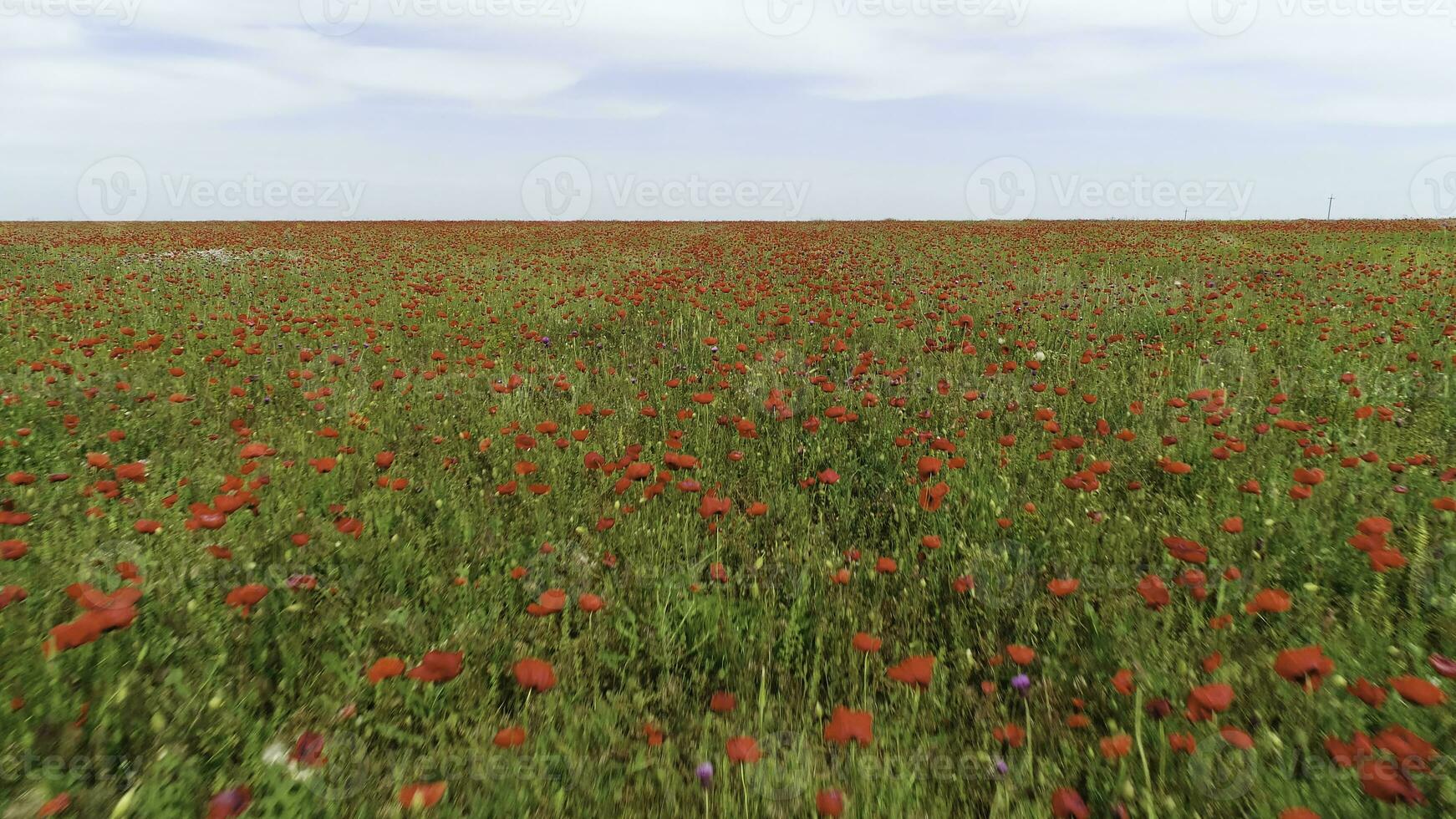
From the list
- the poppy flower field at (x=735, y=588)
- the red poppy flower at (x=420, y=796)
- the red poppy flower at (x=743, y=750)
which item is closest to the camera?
the red poppy flower at (x=420, y=796)

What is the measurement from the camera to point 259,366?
604 centimetres

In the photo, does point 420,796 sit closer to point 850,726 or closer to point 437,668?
point 437,668

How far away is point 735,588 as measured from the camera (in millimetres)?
2979

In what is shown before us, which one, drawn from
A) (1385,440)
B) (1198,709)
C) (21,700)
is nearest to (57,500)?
(21,700)

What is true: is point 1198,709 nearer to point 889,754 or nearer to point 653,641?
point 889,754

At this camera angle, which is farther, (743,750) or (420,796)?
(743,750)

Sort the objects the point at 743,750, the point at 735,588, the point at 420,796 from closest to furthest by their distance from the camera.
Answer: the point at 420,796, the point at 743,750, the point at 735,588

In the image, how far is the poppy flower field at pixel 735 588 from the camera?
1.80 metres

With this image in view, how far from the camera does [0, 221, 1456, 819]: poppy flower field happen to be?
1804mm

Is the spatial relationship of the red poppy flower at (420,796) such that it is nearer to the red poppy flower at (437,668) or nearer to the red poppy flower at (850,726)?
the red poppy flower at (437,668)

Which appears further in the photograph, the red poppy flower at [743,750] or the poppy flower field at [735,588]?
the poppy flower field at [735,588]

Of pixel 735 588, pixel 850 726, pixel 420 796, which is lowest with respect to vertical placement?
pixel 735 588

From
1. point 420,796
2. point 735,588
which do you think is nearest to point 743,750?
point 420,796

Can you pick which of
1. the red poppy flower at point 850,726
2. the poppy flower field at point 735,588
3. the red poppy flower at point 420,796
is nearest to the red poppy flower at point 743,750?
the poppy flower field at point 735,588
